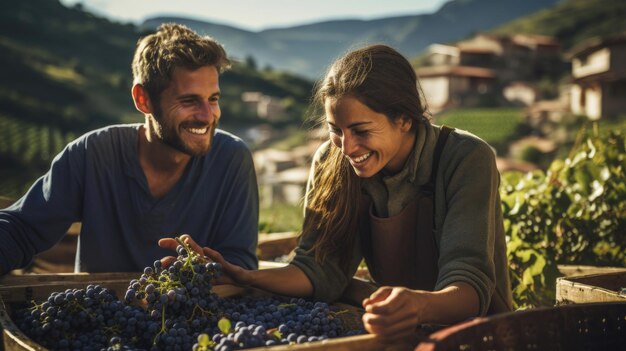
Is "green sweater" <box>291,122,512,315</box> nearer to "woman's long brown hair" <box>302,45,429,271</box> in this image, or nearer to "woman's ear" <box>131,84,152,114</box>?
"woman's long brown hair" <box>302,45,429,271</box>

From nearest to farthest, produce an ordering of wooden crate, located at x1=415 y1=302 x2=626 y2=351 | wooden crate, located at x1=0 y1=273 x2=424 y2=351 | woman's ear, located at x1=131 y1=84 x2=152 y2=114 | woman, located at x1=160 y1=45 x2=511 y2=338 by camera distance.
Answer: wooden crate, located at x1=415 y1=302 x2=626 y2=351, wooden crate, located at x1=0 y1=273 x2=424 y2=351, woman, located at x1=160 y1=45 x2=511 y2=338, woman's ear, located at x1=131 y1=84 x2=152 y2=114

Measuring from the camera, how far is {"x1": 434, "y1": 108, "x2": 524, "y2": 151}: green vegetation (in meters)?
53.9

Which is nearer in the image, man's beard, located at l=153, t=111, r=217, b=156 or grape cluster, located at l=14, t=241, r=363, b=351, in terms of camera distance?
grape cluster, located at l=14, t=241, r=363, b=351

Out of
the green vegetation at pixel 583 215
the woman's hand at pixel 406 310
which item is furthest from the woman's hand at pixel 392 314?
the green vegetation at pixel 583 215

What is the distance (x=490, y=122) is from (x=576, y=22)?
44.0m

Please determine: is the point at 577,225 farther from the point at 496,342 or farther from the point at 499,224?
the point at 496,342

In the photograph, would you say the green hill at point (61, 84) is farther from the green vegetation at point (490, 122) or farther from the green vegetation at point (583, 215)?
the green vegetation at point (583, 215)

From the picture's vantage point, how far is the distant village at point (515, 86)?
159 feet

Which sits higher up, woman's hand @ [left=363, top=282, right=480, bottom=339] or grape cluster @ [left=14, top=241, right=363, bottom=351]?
woman's hand @ [left=363, top=282, right=480, bottom=339]

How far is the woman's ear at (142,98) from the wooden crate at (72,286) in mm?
1026

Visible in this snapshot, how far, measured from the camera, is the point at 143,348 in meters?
1.67

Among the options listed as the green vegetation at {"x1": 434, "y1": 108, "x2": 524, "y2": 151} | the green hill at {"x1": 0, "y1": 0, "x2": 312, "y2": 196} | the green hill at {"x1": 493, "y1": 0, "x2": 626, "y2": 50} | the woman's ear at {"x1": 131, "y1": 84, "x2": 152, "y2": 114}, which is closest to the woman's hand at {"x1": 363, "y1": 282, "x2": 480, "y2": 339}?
the woman's ear at {"x1": 131, "y1": 84, "x2": 152, "y2": 114}

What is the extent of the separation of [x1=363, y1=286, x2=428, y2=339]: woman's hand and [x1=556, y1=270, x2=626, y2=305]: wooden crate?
0.74m

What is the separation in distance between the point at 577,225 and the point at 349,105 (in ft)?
6.99
